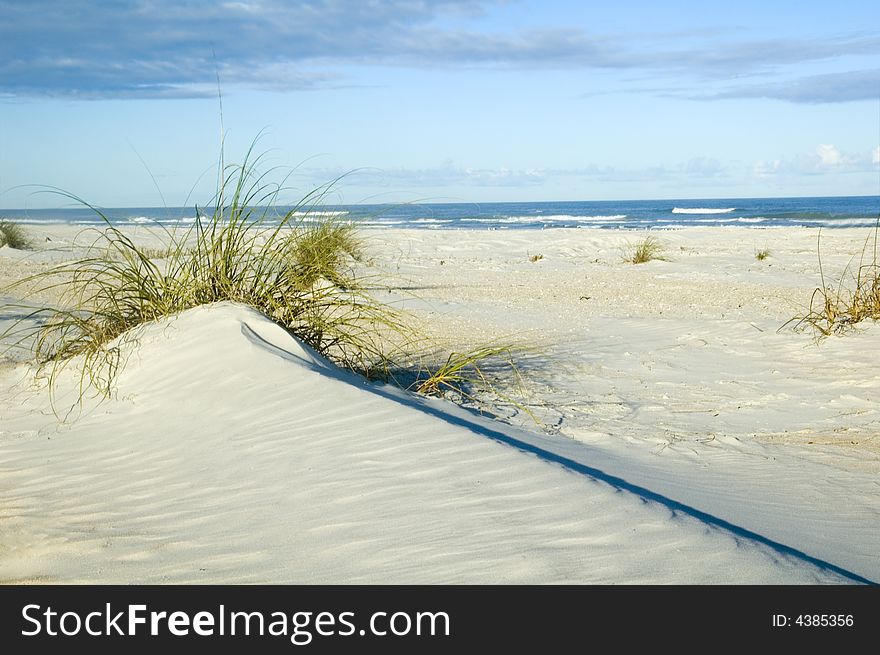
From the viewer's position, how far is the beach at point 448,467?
2662 millimetres

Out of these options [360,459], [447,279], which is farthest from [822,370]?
[447,279]

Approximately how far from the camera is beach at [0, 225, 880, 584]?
2662mm

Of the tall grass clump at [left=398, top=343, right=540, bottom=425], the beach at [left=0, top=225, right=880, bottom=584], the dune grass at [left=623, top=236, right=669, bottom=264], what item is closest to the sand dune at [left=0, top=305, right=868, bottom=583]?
the beach at [left=0, top=225, right=880, bottom=584]

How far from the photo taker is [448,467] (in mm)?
3467

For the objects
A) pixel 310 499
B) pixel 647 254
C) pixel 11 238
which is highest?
pixel 11 238

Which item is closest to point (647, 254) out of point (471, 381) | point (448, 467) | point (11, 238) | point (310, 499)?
point (471, 381)

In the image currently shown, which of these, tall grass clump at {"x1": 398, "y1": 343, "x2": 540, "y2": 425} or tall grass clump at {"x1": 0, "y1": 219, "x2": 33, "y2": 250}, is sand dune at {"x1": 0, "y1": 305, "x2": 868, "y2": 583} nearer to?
A: tall grass clump at {"x1": 398, "y1": 343, "x2": 540, "y2": 425}

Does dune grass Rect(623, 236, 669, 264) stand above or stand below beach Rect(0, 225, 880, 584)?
above

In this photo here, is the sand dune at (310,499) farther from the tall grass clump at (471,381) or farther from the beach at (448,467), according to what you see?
the tall grass clump at (471,381)

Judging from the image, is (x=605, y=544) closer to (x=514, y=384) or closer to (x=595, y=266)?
(x=514, y=384)

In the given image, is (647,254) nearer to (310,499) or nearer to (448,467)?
(448,467)

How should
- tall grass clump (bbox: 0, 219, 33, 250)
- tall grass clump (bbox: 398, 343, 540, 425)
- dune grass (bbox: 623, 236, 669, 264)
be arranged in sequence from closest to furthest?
1. tall grass clump (bbox: 398, 343, 540, 425)
2. dune grass (bbox: 623, 236, 669, 264)
3. tall grass clump (bbox: 0, 219, 33, 250)

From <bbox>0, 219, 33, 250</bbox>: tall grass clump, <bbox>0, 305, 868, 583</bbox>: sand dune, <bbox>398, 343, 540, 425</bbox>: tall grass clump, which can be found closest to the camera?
<bbox>0, 305, 868, 583</bbox>: sand dune

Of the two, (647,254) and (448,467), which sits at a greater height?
(647,254)
